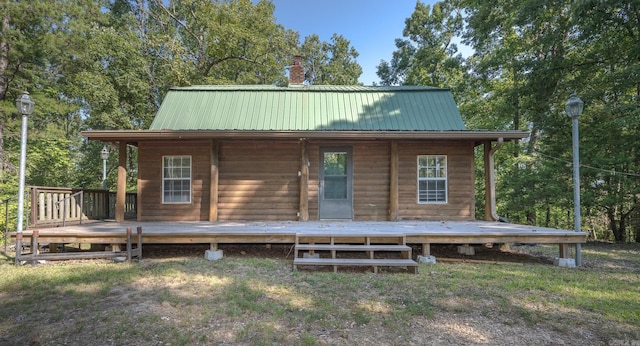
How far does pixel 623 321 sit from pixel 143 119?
19325mm

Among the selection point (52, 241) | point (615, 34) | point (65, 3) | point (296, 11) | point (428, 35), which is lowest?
point (52, 241)

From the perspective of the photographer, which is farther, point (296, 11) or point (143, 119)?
point (296, 11)

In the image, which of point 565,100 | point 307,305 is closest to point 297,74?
point 307,305

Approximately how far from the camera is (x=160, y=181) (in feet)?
26.7

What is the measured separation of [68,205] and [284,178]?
5.08 meters

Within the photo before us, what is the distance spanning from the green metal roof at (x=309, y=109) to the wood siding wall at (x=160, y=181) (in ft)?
2.08

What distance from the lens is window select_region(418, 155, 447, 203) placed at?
8.16 meters

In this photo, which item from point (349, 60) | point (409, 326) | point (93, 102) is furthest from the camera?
point (349, 60)

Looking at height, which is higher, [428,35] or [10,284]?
[428,35]

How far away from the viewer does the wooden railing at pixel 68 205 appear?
242 inches

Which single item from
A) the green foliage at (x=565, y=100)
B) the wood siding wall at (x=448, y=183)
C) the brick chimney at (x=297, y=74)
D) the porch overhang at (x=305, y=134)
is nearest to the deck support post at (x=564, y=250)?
the wood siding wall at (x=448, y=183)

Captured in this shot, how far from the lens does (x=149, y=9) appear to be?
18516 millimetres

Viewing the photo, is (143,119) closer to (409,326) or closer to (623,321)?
(409,326)

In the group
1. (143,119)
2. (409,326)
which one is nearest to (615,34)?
(409,326)
